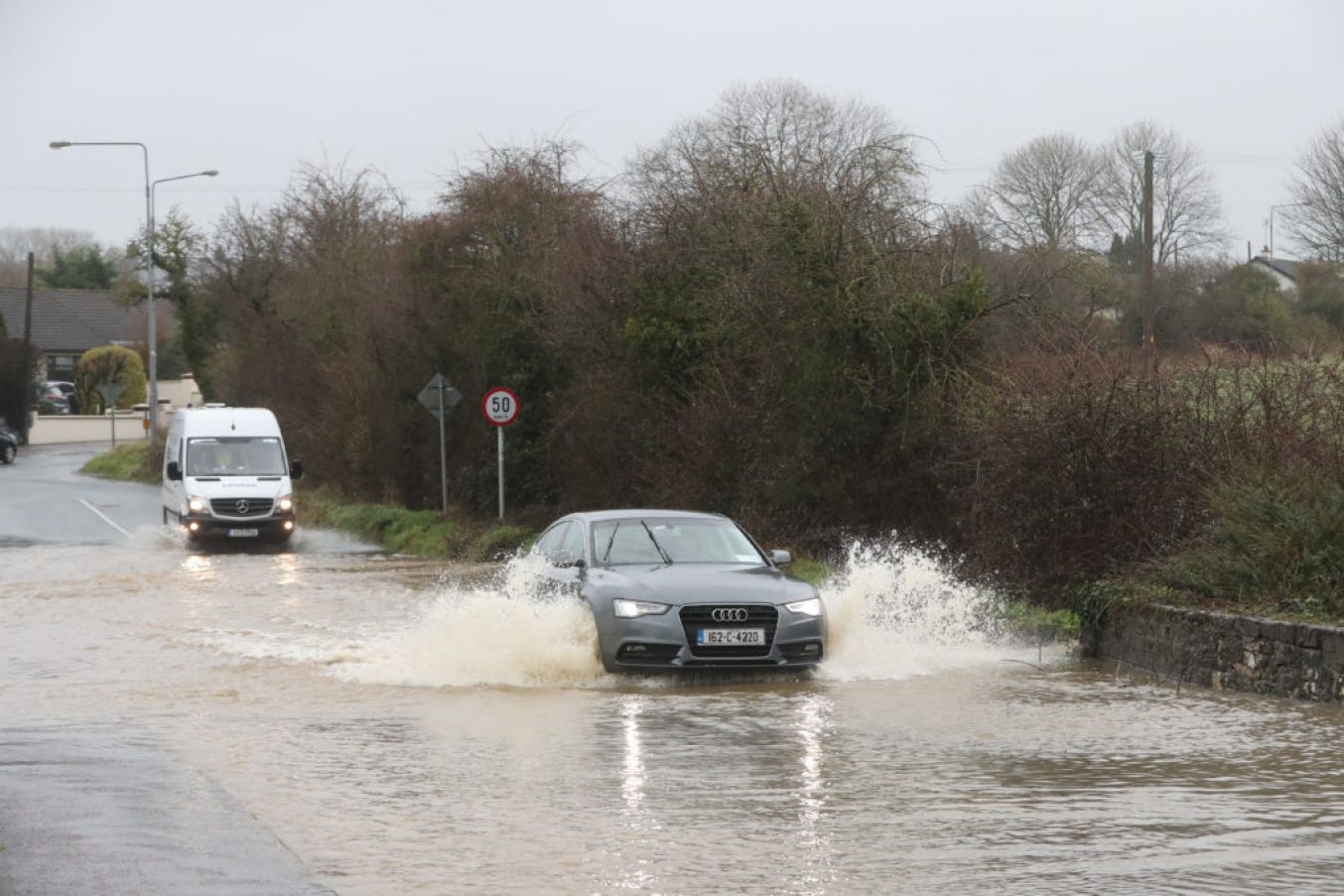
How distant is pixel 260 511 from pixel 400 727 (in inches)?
811

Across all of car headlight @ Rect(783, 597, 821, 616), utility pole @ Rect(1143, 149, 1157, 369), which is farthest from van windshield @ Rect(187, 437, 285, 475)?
car headlight @ Rect(783, 597, 821, 616)

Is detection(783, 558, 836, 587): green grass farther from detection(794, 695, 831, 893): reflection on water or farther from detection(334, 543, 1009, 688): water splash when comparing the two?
detection(794, 695, 831, 893): reflection on water

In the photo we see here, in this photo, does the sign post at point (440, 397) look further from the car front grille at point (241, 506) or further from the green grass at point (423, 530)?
the car front grille at point (241, 506)

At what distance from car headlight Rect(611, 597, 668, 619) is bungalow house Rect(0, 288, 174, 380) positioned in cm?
9517

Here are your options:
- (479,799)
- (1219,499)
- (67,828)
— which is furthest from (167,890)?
(1219,499)

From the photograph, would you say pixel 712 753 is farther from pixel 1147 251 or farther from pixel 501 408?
pixel 1147 251

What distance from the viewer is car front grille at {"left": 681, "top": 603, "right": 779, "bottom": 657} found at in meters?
13.7

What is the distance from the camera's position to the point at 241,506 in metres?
31.7

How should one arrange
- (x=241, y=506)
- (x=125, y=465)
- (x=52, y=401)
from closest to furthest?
(x=241, y=506)
(x=125, y=465)
(x=52, y=401)

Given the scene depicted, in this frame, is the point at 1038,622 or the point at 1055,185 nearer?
the point at 1038,622

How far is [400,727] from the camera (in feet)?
39.2

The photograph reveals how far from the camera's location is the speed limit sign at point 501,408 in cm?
2942

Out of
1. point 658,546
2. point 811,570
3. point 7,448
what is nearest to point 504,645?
Result: point 658,546

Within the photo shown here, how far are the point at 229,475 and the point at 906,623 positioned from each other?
1898 cm
